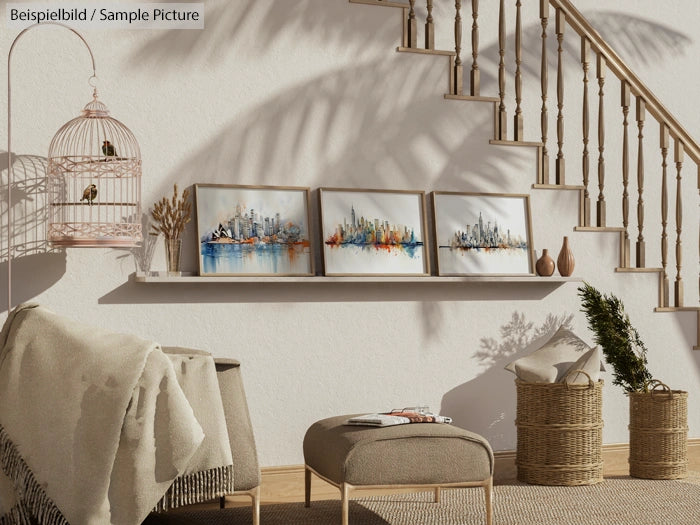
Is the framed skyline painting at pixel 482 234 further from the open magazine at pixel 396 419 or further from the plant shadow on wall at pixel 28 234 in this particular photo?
the plant shadow on wall at pixel 28 234

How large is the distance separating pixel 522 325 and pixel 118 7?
2614mm

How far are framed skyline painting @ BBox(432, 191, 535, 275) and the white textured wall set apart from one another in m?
0.09

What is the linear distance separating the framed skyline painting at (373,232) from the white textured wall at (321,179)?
97mm

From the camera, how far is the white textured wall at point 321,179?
4500 mm

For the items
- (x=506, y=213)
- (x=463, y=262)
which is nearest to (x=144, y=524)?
(x=463, y=262)

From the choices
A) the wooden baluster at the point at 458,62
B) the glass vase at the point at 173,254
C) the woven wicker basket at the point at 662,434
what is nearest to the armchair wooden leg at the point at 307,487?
the glass vase at the point at 173,254

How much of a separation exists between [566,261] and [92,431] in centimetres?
285

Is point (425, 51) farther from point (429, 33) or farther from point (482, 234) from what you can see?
point (482, 234)

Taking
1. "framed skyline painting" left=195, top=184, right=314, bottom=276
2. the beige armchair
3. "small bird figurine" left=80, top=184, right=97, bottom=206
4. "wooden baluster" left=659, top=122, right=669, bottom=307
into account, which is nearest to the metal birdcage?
"small bird figurine" left=80, top=184, right=97, bottom=206

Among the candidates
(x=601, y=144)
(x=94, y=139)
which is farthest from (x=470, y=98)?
(x=94, y=139)

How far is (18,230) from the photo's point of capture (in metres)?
4.37

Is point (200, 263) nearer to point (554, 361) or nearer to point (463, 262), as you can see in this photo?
point (463, 262)

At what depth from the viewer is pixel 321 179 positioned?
4879 millimetres

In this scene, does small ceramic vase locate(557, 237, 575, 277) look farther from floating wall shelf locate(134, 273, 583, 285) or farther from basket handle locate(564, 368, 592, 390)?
basket handle locate(564, 368, 592, 390)
